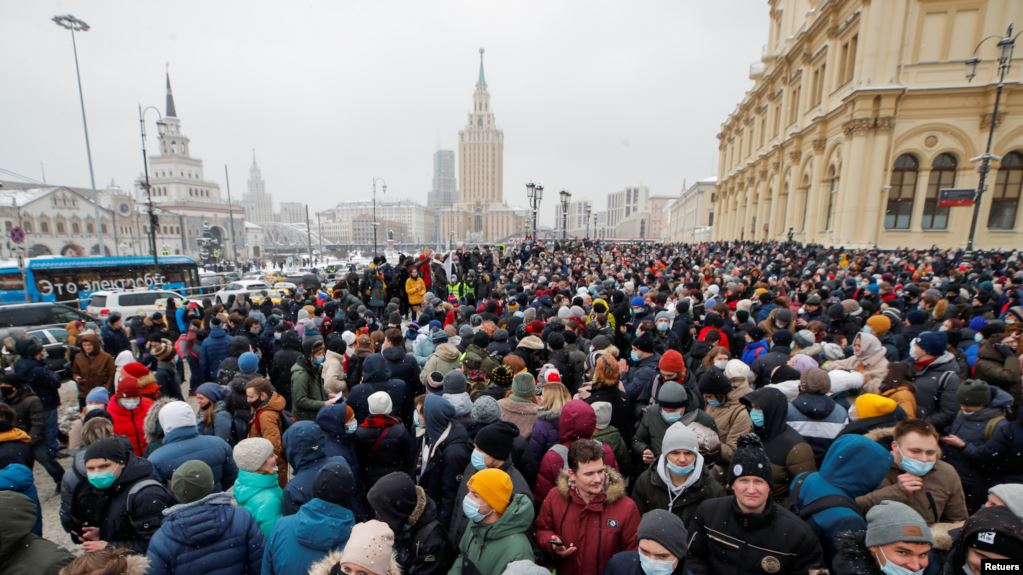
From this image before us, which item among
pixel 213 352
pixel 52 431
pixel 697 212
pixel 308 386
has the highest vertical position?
pixel 697 212

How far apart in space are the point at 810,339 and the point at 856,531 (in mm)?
3864

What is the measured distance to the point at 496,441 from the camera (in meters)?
2.78

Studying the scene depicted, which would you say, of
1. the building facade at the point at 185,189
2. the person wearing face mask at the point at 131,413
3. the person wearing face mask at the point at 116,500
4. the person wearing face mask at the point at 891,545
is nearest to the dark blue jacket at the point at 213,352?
the person wearing face mask at the point at 131,413

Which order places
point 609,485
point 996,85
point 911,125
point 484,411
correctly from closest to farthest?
1. point 609,485
2. point 484,411
3. point 996,85
4. point 911,125

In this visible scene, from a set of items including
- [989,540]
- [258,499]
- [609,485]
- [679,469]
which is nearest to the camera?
[989,540]

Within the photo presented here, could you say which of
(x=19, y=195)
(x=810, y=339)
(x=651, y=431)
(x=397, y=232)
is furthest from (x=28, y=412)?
(x=397, y=232)

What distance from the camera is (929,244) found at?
2264 cm

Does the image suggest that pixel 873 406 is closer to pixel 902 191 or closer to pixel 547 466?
pixel 547 466

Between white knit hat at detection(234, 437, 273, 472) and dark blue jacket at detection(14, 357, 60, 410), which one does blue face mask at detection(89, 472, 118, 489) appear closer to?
white knit hat at detection(234, 437, 273, 472)

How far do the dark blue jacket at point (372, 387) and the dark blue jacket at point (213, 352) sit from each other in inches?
136

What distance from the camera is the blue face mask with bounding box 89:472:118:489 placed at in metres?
2.63

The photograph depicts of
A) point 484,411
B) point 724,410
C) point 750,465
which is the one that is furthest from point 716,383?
point 484,411

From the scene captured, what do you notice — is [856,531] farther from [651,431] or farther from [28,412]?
[28,412]

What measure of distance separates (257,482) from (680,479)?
281 cm
